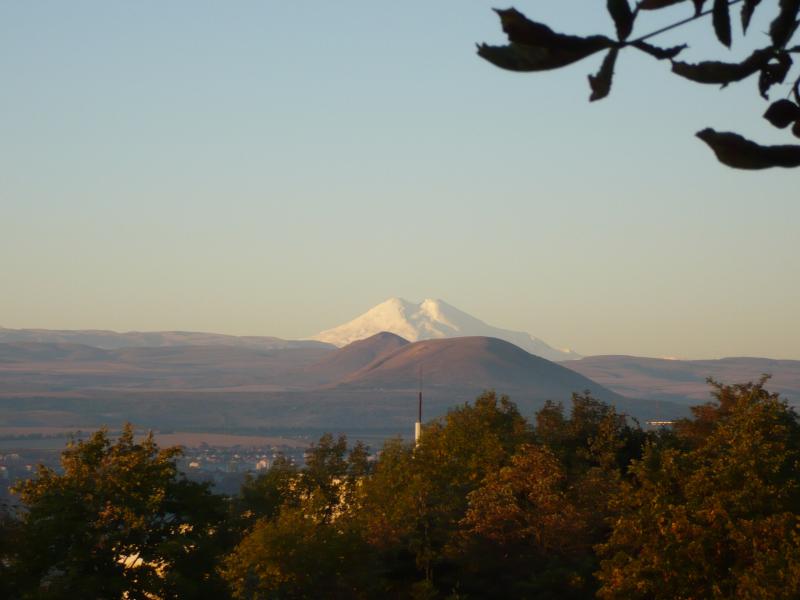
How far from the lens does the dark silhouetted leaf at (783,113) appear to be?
243 inches

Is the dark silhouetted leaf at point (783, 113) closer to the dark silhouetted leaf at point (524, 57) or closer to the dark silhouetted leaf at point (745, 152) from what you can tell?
the dark silhouetted leaf at point (745, 152)

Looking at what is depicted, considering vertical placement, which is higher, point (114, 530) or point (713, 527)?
point (713, 527)

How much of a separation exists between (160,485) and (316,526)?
963cm

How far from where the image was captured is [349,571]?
6444 cm

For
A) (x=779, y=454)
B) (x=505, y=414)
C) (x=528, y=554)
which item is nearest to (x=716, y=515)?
(x=779, y=454)

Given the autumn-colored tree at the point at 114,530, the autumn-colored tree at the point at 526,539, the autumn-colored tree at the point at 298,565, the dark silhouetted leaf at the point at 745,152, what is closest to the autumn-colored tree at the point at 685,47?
the dark silhouetted leaf at the point at 745,152

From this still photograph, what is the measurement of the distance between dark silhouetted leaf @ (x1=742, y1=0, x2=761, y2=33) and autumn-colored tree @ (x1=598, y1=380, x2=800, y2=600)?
43.6m

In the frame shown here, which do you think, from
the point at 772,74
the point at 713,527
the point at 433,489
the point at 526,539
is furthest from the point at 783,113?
the point at 433,489

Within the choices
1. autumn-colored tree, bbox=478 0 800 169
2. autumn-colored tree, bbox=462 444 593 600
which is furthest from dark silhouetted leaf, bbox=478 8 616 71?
autumn-colored tree, bbox=462 444 593 600

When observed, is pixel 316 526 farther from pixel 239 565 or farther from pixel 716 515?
pixel 716 515

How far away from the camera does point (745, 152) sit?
598 cm

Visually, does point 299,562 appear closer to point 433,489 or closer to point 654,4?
point 433,489

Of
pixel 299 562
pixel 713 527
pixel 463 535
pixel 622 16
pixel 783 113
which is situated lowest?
pixel 299 562

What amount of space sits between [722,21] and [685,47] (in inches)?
10.0
